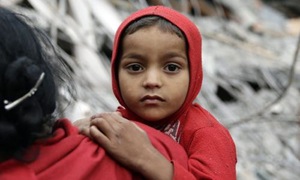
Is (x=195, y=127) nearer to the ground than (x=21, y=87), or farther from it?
nearer to the ground

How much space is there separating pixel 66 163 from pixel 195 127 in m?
0.48

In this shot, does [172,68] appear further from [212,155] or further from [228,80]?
[228,80]

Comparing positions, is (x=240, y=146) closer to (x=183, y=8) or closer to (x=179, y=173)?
(x=179, y=173)

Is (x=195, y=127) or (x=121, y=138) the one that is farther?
(x=195, y=127)

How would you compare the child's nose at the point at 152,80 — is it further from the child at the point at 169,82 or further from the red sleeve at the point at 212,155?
the red sleeve at the point at 212,155

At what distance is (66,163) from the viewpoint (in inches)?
55.9

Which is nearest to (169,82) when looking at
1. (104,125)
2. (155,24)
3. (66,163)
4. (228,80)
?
(155,24)

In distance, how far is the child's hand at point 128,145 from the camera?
151cm

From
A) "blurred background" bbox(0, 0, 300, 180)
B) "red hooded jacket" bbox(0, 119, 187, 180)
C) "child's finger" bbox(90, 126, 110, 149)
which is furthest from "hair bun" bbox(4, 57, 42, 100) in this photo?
"blurred background" bbox(0, 0, 300, 180)

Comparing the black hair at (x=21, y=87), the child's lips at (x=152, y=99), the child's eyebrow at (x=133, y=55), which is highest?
the black hair at (x=21, y=87)

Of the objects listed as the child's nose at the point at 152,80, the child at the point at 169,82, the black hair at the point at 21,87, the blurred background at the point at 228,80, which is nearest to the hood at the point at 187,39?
the child at the point at 169,82

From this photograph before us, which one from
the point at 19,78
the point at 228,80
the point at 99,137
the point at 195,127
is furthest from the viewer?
the point at 228,80

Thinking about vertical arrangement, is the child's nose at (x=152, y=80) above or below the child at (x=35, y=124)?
below

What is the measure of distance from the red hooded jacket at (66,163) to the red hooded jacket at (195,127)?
0.23 m
